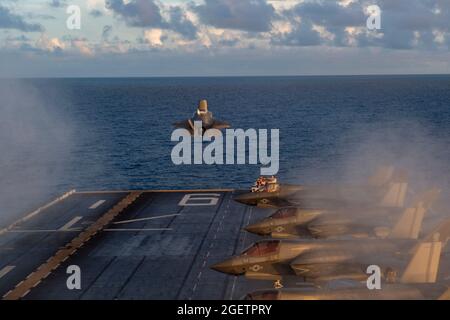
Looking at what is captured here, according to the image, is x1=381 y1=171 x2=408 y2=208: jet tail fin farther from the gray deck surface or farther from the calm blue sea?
the calm blue sea

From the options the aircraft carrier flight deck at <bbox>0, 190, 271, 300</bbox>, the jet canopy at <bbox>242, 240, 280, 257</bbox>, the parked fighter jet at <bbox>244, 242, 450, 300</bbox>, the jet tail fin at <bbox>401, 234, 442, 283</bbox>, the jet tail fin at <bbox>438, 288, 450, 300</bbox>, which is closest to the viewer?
the jet tail fin at <bbox>438, 288, 450, 300</bbox>

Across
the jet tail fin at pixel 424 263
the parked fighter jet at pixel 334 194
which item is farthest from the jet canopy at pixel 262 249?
A: the parked fighter jet at pixel 334 194

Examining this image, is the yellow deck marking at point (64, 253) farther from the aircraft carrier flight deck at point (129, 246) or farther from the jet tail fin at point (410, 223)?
the jet tail fin at point (410, 223)

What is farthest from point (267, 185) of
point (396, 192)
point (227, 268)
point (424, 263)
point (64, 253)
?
point (424, 263)

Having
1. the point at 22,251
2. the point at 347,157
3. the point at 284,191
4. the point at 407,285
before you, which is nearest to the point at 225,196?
the point at 284,191

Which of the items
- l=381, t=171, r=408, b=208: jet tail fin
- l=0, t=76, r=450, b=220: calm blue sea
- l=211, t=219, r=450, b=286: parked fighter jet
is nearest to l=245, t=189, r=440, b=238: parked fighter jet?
l=381, t=171, r=408, b=208: jet tail fin
